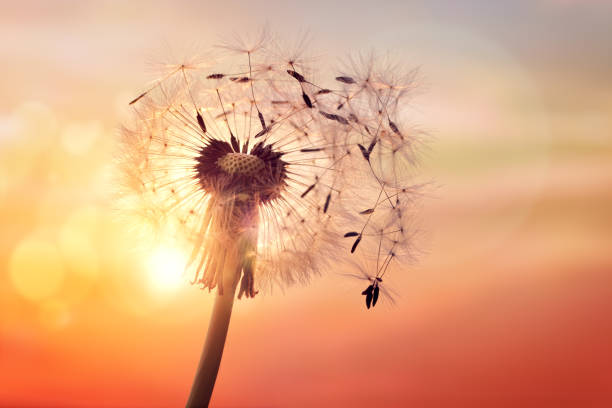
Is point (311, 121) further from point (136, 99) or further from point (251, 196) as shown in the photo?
point (136, 99)

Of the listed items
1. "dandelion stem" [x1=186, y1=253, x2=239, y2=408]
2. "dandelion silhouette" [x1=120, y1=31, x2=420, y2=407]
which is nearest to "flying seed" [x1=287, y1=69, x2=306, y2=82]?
"dandelion silhouette" [x1=120, y1=31, x2=420, y2=407]

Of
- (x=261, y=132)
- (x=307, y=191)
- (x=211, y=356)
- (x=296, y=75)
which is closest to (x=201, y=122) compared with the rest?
(x=261, y=132)

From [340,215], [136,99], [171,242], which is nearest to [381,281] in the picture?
[340,215]

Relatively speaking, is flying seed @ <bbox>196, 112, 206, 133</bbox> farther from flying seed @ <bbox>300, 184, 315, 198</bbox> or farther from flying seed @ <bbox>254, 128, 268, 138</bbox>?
flying seed @ <bbox>300, 184, 315, 198</bbox>

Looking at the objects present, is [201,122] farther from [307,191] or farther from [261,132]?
[307,191]

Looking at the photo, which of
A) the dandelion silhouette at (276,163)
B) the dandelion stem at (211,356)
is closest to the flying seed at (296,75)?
the dandelion silhouette at (276,163)

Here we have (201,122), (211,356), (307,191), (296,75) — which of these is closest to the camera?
(211,356)

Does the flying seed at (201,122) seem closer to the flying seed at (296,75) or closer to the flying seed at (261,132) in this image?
the flying seed at (261,132)

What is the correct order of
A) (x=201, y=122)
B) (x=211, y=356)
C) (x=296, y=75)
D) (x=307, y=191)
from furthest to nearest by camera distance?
(x=201, y=122), (x=296, y=75), (x=307, y=191), (x=211, y=356)
